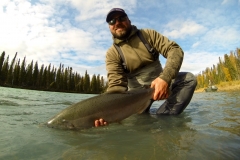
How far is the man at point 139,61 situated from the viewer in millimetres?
4051

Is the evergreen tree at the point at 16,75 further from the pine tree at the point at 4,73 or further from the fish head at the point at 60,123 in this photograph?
the fish head at the point at 60,123

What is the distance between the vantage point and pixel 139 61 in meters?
4.28

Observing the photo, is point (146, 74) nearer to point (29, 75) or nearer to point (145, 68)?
point (145, 68)

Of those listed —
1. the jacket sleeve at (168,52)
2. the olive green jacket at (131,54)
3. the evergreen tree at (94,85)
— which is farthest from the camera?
the evergreen tree at (94,85)

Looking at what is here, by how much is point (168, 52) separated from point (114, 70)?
1328mm

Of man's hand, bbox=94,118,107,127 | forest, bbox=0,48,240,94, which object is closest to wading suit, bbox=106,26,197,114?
man's hand, bbox=94,118,107,127

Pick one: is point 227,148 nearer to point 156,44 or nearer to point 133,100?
point 133,100

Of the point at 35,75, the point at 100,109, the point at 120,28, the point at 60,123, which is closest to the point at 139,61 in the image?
the point at 120,28

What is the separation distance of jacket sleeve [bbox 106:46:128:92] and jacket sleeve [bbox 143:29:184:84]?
923 mm

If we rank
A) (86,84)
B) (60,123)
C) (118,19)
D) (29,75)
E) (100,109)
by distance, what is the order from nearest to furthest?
(60,123) < (100,109) < (118,19) < (29,75) < (86,84)

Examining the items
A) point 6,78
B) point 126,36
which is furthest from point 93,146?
point 6,78

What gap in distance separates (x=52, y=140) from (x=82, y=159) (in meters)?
0.78

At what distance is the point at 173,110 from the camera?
4.06 metres

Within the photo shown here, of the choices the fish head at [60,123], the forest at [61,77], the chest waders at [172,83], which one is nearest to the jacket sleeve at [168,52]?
the chest waders at [172,83]
